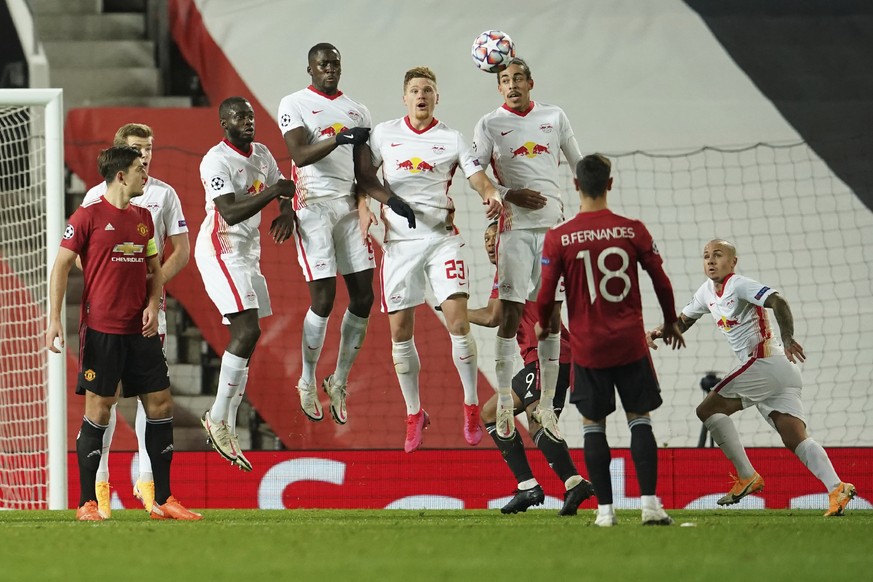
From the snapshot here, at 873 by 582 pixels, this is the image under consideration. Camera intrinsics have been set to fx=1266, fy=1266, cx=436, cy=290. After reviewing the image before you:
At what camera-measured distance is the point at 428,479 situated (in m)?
9.74

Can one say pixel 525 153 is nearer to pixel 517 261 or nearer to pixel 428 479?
pixel 517 261

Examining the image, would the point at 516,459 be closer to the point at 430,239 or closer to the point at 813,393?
the point at 430,239

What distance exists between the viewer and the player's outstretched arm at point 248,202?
745cm

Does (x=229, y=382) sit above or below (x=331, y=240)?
below

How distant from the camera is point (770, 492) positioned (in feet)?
31.7

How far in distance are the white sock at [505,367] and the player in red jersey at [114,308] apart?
6.54 ft

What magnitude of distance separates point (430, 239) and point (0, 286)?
4.84 meters

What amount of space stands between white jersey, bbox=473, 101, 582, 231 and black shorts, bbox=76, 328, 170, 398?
2273 millimetres

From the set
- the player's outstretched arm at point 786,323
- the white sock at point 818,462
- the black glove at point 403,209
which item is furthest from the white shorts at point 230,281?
the white sock at point 818,462

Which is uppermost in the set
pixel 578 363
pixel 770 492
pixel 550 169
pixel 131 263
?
pixel 550 169

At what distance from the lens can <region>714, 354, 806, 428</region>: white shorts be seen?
8195 millimetres

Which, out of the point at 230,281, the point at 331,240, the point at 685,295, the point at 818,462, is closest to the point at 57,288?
the point at 230,281

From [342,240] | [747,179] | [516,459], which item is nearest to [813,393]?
[747,179]

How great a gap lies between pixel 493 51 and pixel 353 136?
1028 millimetres
